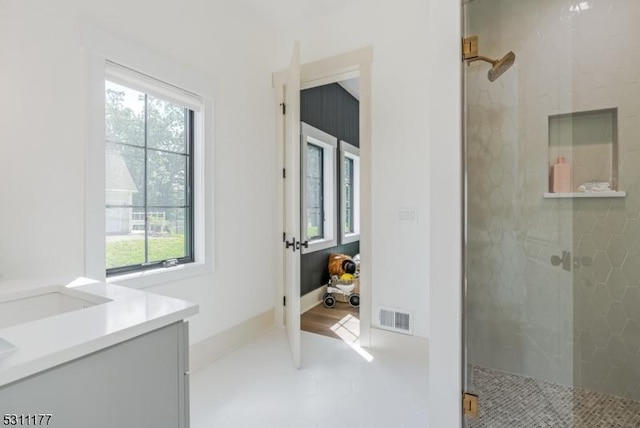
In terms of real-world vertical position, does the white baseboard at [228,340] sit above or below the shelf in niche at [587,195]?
below

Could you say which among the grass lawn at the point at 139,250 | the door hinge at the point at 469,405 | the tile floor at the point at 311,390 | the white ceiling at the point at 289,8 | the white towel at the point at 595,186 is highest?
the white ceiling at the point at 289,8

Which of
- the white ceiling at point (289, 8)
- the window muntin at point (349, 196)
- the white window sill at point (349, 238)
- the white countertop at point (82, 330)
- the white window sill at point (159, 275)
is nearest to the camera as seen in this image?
the white countertop at point (82, 330)

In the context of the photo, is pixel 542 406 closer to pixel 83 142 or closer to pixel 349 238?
pixel 83 142

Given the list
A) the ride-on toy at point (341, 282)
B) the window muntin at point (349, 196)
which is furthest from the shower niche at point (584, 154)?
the window muntin at point (349, 196)

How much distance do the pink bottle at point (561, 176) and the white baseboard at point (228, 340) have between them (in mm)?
2414

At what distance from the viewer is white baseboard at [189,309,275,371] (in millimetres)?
2193

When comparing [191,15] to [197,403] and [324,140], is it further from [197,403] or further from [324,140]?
[197,403]

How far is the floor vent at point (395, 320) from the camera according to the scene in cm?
245

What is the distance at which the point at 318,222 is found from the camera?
157 inches

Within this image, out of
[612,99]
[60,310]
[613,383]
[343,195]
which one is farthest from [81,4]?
[613,383]

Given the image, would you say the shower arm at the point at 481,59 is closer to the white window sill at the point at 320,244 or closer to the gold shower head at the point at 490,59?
the gold shower head at the point at 490,59

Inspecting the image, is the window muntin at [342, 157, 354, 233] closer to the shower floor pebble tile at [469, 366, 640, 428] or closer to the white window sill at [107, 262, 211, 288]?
the white window sill at [107, 262, 211, 288]

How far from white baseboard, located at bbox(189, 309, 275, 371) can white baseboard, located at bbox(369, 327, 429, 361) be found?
97 centimetres

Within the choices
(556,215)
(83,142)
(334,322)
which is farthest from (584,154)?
(83,142)
